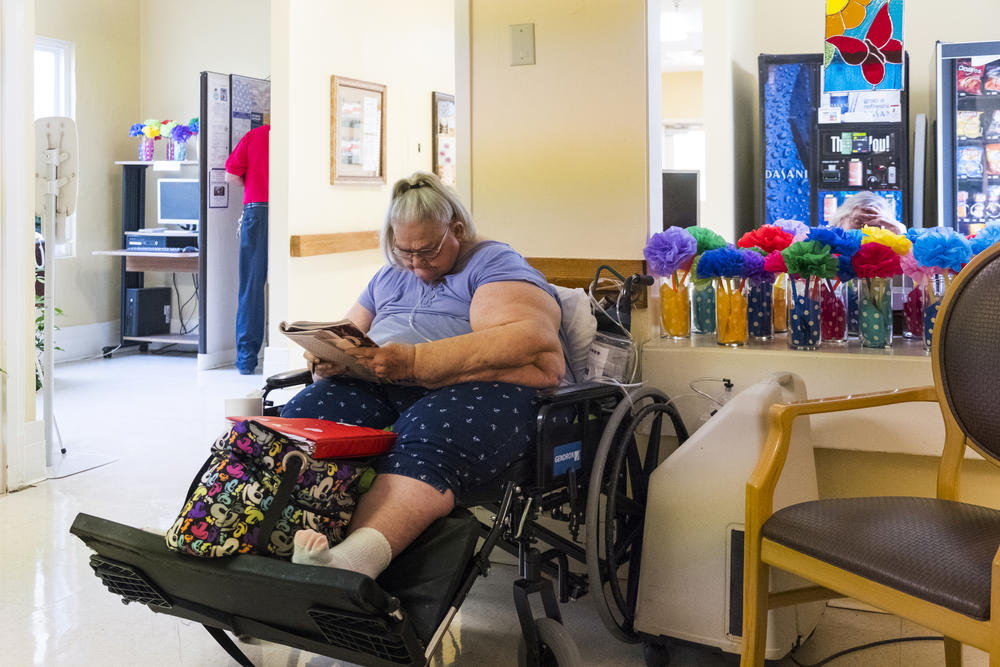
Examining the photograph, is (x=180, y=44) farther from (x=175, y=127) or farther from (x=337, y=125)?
(x=337, y=125)

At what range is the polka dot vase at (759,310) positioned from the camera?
263cm

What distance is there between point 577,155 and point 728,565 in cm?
127

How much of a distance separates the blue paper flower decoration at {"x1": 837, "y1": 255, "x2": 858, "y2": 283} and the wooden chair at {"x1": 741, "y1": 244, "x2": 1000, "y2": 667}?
603 mm

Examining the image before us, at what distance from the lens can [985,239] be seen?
2357mm

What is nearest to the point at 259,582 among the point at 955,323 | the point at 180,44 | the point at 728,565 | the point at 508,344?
the point at 508,344

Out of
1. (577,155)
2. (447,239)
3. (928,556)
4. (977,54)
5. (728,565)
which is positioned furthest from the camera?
(977,54)

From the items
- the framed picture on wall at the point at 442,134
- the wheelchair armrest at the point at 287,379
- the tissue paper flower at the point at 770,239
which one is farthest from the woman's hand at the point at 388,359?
the framed picture on wall at the point at 442,134

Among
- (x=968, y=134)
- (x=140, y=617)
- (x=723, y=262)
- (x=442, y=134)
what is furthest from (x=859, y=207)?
(x=442, y=134)

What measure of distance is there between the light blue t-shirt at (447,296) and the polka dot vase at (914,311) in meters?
0.96

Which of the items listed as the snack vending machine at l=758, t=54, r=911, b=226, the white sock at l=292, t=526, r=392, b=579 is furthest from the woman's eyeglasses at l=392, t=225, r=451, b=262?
the snack vending machine at l=758, t=54, r=911, b=226

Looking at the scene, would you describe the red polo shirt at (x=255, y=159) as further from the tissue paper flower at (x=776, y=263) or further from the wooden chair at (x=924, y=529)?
the wooden chair at (x=924, y=529)

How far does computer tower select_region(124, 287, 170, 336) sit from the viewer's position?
7.06 meters

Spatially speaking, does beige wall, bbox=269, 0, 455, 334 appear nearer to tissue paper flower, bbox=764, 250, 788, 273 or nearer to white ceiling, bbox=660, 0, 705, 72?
white ceiling, bbox=660, 0, 705, 72

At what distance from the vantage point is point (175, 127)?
6.86 metres
